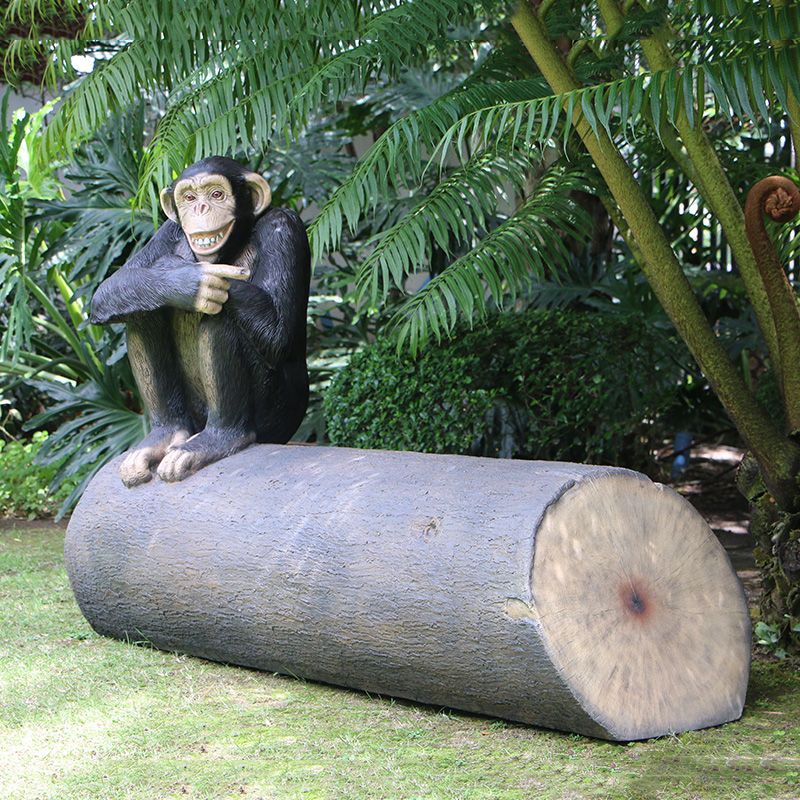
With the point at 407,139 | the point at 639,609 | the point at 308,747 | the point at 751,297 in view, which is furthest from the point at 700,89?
the point at 308,747

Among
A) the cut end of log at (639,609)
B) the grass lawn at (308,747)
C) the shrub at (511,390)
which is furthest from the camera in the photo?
the shrub at (511,390)

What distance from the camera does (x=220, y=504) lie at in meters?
3.42

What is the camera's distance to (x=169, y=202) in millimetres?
3945

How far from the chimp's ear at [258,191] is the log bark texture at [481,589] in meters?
0.95

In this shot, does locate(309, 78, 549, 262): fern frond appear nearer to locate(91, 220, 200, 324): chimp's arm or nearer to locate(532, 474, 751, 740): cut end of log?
locate(91, 220, 200, 324): chimp's arm

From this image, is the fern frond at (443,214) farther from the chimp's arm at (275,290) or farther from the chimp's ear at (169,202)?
the chimp's ear at (169,202)

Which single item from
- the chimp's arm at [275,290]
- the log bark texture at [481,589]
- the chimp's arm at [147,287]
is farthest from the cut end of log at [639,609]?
the chimp's arm at [147,287]

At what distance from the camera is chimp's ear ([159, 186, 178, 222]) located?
3.92m

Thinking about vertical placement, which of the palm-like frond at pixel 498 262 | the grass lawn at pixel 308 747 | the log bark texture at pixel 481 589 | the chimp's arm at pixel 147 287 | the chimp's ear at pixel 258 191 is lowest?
the grass lawn at pixel 308 747

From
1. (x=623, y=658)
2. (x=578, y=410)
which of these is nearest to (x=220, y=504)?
(x=623, y=658)

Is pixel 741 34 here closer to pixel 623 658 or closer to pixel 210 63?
pixel 623 658

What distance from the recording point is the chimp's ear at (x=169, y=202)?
3922 mm

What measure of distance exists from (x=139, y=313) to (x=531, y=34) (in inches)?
61.3

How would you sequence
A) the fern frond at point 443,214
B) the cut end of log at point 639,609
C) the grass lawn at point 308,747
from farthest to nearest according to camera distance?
1. the fern frond at point 443,214
2. the cut end of log at point 639,609
3. the grass lawn at point 308,747
